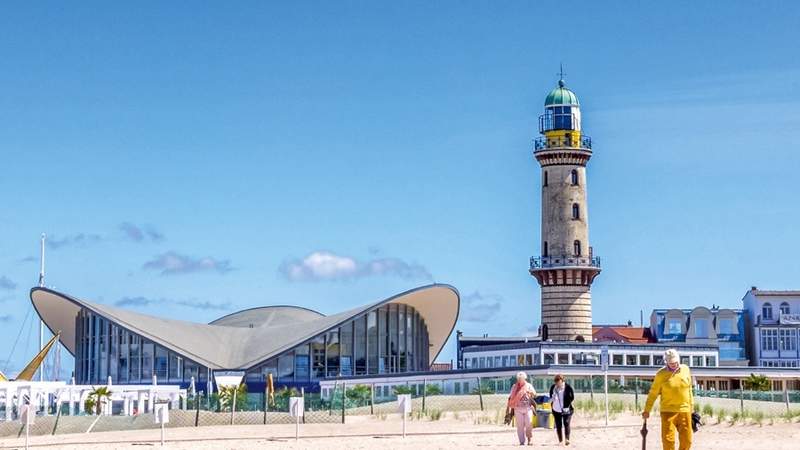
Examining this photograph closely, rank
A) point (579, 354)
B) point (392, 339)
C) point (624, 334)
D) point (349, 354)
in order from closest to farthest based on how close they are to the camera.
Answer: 1. point (579, 354)
2. point (349, 354)
3. point (392, 339)
4. point (624, 334)

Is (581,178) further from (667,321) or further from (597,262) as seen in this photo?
(667,321)

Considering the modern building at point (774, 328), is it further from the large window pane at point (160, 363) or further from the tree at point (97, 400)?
the tree at point (97, 400)

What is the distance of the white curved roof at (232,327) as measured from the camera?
84.1 meters

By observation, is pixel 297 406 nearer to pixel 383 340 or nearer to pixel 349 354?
pixel 349 354

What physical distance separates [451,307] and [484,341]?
23399mm

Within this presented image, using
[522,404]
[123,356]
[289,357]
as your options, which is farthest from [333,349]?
[522,404]

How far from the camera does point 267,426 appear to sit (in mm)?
40344

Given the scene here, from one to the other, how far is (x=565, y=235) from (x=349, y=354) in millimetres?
14782

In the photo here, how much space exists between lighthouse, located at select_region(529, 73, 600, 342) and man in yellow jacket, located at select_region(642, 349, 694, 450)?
58213mm

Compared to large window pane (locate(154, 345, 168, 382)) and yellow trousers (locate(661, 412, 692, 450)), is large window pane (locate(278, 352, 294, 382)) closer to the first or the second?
large window pane (locate(154, 345, 168, 382))

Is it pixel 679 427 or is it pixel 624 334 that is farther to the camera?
pixel 624 334

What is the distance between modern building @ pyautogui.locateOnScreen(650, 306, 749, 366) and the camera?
320ft

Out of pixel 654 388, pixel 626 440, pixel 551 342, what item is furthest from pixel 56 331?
pixel 654 388

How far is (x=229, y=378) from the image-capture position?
77438 millimetres
